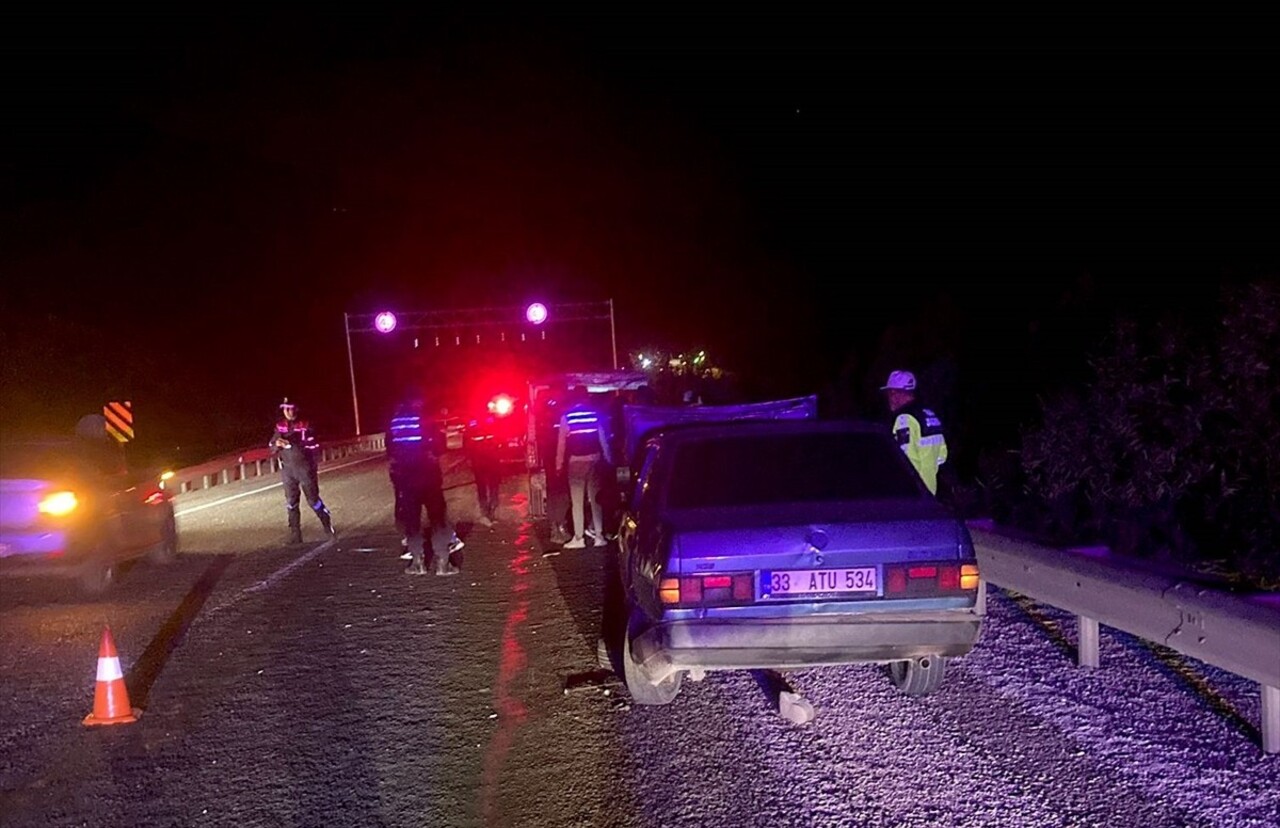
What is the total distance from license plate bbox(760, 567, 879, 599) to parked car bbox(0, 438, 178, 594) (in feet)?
22.7

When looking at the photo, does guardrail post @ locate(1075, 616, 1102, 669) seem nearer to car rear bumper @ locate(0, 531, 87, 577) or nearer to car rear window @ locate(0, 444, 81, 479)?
car rear bumper @ locate(0, 531, 87, 577)

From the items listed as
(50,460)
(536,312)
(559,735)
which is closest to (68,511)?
(50,460)

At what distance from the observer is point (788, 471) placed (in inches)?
212

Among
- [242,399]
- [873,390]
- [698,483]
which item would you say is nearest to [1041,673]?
[698,483]

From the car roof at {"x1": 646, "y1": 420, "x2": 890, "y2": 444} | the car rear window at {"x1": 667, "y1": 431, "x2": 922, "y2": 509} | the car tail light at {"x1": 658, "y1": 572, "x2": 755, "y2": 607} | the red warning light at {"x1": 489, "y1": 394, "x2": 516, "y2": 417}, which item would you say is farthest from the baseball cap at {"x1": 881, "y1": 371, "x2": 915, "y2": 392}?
the red warning light at {"x1": 489, "y1": 394, "x2": 516, "y2": 417}

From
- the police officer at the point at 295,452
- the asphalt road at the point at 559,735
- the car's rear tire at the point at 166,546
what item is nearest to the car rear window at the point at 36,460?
the asphalt road at the point at 559,735

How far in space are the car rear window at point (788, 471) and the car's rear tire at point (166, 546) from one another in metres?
7.68

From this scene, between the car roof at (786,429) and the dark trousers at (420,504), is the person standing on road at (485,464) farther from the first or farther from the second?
the car roof at (786,429)

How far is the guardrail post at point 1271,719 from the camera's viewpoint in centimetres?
436

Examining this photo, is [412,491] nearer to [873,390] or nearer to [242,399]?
[873,390]

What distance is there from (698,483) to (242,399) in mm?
64481

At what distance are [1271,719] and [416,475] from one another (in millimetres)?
7427

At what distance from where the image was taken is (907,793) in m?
4.21

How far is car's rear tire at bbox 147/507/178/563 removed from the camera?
1084cm
